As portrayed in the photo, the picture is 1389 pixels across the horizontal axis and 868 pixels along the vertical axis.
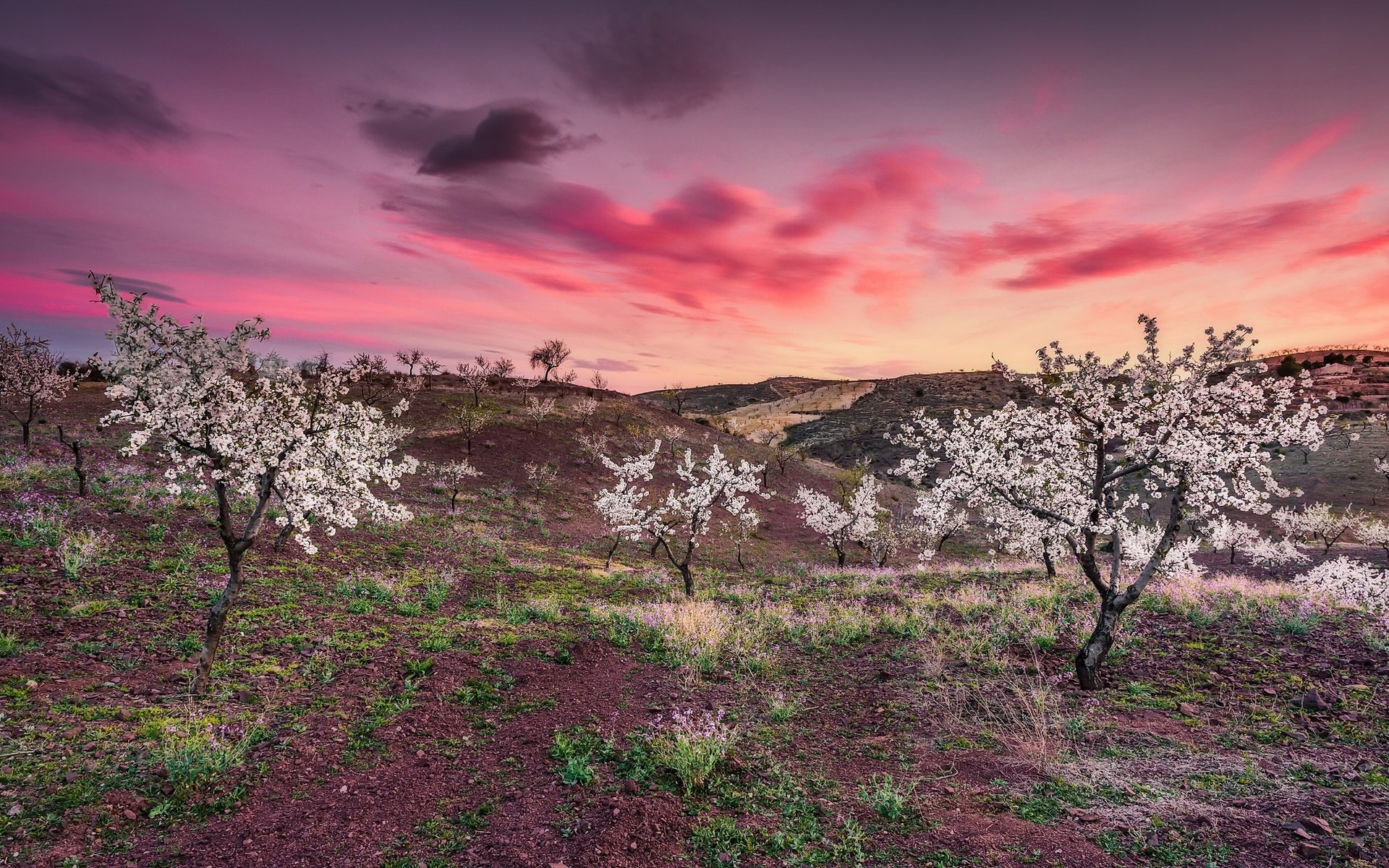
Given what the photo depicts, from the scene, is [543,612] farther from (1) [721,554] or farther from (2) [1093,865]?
(1) [721,554]

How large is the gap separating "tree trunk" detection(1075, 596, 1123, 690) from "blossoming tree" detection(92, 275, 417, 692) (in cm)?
1580

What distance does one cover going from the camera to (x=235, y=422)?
10906 mm

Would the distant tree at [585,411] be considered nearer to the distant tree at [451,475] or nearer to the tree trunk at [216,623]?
the distant tree at [451,475]

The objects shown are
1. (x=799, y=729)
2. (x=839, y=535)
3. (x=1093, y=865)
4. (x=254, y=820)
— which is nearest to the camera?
(x=1093, y=865)

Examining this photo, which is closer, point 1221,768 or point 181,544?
point 1221,768

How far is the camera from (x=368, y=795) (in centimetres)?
830

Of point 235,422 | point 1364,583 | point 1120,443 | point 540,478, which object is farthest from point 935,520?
point 540,478

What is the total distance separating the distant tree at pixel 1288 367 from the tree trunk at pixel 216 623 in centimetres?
14123

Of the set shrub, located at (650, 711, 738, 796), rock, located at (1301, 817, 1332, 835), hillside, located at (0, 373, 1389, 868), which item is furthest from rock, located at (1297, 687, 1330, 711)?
shrub, located at (650, 711, 738, 796)

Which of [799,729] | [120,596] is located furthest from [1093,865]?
[120,596]

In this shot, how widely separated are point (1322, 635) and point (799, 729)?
13873 millimetres

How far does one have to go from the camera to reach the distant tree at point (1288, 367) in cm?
9994

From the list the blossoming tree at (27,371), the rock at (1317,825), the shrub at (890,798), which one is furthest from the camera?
the blossoming tree at (27,371)

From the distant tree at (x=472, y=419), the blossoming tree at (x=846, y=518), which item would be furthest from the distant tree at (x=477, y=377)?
the blossoming tree at (x=846, y=518)
